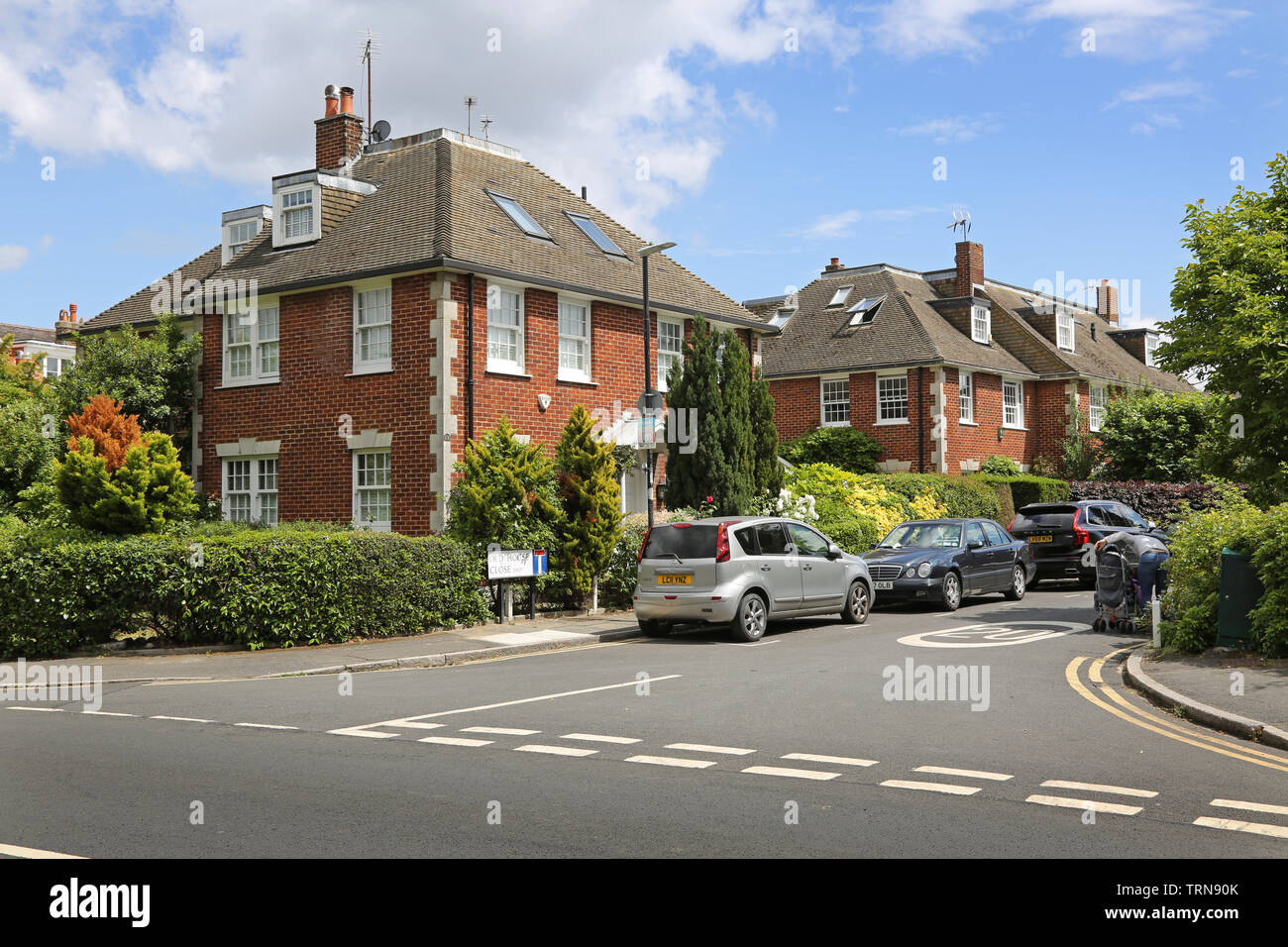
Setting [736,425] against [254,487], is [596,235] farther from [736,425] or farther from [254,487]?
[254,487]

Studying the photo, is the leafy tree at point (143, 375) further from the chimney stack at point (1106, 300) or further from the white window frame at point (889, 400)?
the chimney stack at point (1106, 300)

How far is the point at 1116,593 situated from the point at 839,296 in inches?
1129

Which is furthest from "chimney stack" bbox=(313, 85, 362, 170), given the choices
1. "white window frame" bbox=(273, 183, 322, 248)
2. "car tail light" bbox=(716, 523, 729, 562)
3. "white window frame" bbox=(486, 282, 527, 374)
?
"car tail light" bbox=(716, 523, 729, 562)

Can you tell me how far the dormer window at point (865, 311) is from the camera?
133 ft

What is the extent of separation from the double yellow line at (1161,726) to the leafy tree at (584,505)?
28.9 ft

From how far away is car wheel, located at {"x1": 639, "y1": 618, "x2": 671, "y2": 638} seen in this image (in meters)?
16.9

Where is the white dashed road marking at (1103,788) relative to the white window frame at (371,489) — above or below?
below

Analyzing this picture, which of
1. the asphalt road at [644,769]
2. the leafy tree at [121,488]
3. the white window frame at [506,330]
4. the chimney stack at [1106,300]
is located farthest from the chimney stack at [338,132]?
the chimney stack at [1106,300]

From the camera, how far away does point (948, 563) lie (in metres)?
19.9

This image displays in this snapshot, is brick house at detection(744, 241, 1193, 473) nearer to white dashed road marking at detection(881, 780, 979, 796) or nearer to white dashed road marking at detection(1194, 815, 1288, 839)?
white dashed road marking at detection(881, 780, 979, 796)

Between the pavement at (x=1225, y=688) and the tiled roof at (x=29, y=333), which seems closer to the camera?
the pavement at (x=1225, y=688)
